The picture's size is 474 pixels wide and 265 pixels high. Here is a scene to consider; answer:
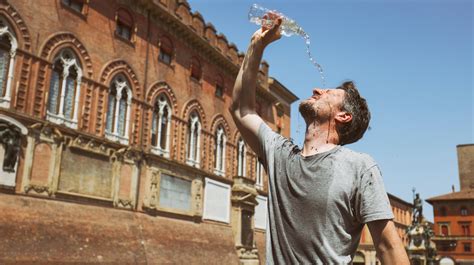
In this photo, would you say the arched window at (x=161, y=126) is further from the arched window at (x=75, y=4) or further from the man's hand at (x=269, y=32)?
the man's hand at (x=269, y=32)

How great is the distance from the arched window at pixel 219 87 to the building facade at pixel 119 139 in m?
0.06

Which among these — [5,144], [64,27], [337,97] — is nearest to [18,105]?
[5,144]

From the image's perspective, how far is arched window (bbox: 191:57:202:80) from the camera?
22.3m

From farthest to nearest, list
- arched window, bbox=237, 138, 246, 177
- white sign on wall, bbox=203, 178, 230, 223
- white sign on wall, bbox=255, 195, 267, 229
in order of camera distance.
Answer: white sign on wall, bbox=255, 195, 267, 229, arched window, bbox=237, 138, 246, 177, white sign on wall, bbox=203, 178, 230, 223

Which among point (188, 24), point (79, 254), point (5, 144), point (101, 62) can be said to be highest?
point (188, 24)

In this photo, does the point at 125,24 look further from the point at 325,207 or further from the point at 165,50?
the point at 325,207

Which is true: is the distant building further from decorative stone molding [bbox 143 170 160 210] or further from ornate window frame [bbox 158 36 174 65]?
decorative stone molding [bbox 143 170 160 210]

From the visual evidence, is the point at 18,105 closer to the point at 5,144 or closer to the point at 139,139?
the point at 5,144

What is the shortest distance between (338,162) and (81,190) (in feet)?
47.4

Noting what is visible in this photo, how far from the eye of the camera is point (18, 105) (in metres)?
13.4

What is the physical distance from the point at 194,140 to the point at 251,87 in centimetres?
1970

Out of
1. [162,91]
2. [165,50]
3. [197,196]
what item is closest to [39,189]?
[162,91]

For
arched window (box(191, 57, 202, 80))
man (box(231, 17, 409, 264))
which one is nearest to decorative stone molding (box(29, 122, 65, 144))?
arched window (box(191, 57, 202, 80))

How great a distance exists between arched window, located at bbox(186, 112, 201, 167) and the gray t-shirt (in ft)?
63.1
